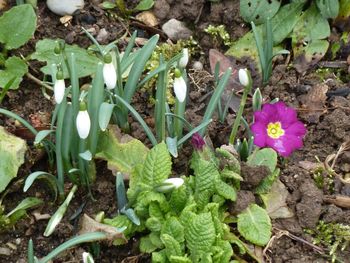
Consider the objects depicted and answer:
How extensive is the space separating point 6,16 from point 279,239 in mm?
1452

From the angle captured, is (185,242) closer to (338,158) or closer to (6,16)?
(338,158)

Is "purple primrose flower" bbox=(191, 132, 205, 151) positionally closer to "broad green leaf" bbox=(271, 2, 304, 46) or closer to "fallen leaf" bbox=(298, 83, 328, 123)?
"fallen leaf" bbox=(298, 83, 328, 123)

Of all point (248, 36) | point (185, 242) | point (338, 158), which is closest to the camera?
point (185, 242)

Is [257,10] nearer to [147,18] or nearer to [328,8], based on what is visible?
[328,8]

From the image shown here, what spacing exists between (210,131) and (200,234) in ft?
2.09

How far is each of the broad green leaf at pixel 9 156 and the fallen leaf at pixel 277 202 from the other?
2.99 ft

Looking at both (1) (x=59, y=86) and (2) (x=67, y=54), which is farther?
(2) (x=67, y=54)

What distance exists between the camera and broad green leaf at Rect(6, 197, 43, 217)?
2652 millimetres

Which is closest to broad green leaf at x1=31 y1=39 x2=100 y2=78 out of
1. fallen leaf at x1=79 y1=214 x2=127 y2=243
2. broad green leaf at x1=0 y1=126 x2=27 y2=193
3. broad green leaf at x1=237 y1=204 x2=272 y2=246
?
broad green leaf at x1=0 y1=126 x2=27 y2=193

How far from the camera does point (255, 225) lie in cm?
260

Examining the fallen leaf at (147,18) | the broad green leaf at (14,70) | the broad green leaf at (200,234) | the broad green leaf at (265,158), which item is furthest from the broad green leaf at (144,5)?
the broad green leaf at (200,234)

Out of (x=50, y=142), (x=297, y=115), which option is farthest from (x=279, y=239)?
(x=50, y=142)

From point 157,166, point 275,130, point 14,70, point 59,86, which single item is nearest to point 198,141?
point 157,166

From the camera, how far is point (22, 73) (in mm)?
3027
